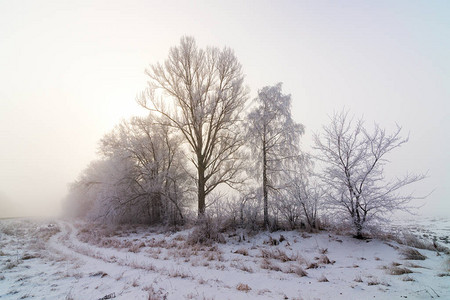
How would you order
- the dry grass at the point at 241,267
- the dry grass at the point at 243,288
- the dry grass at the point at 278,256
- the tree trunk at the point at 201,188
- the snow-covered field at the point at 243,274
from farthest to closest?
1. the tree trunk at the point at 201,188
2. the dry grass at the point at 278,256
3. the dry grass at the point at 241,267
4. the dry grass at the point at 243,288
5. the snow-covered field at the point at 243,274

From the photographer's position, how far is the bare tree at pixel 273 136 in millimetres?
13227

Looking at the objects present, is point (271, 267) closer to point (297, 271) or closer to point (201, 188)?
point (297, 271)

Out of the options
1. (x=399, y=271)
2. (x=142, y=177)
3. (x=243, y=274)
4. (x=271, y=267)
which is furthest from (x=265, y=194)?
(x=142, y=177)

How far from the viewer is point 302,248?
928 cm

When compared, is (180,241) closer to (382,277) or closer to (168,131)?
(382,277)

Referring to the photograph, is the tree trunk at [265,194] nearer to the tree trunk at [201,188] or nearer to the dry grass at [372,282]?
the tree trunk at [201,188]

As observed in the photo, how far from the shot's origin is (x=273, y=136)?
44.2 feet

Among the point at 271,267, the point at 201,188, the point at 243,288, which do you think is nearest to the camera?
the point at 243,288

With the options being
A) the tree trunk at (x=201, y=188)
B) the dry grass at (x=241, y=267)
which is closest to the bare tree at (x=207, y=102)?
the tree trunk at (x=201, y=188)

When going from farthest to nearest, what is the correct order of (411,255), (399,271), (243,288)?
(411,255) → (399,271) → (243,288)

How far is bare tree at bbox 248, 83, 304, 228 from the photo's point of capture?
13227mm

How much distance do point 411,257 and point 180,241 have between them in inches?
374

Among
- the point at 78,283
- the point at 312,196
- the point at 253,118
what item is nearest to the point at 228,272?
the point at 78,283

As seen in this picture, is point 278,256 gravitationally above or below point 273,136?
below
